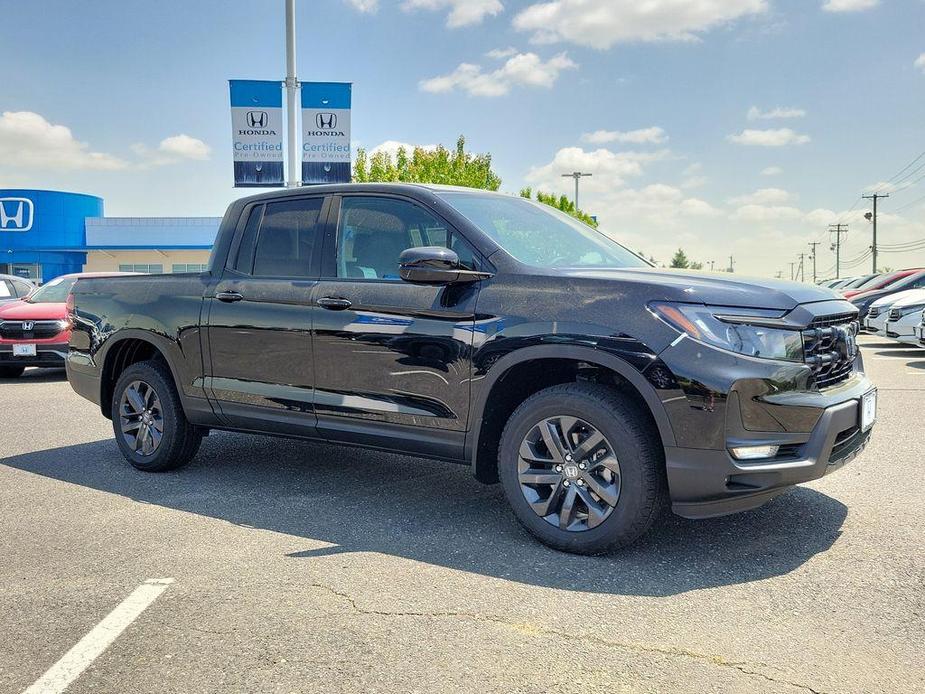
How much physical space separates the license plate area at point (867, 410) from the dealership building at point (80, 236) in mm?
46108

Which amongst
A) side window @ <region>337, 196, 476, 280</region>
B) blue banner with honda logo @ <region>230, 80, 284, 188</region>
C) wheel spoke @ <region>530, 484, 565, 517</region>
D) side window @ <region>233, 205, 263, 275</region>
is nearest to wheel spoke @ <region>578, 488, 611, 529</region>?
wheel spoke @ <region>530, 484, 565, 517</region>

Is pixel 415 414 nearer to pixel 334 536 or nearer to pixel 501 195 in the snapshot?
pixel 334 536

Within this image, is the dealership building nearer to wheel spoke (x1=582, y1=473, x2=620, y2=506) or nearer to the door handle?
the door handle

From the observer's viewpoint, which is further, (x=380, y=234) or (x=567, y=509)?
(x=380, y=234)

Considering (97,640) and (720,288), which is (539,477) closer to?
(720,288)

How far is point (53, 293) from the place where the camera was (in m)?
13.2

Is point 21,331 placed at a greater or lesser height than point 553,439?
greater

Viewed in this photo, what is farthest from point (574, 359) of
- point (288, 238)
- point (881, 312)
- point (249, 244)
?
point (881, 312)

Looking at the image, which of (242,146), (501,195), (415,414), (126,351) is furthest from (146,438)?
(242,146)

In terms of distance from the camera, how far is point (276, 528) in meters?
4.74

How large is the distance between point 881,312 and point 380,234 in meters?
14.0

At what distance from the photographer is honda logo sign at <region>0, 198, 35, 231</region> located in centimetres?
4719

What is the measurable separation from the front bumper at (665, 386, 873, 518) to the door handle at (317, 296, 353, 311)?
6.65ft

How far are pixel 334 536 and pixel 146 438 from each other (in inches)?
89.0
